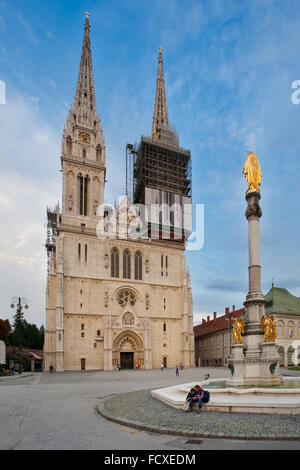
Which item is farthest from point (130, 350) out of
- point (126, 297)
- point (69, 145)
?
point (69, 145)

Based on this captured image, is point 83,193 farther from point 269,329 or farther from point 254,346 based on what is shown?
point 269,329

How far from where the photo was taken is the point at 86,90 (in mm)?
61906

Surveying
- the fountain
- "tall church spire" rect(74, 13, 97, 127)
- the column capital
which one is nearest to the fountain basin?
the fountain

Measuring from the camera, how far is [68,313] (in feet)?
147

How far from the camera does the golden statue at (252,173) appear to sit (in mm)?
18500

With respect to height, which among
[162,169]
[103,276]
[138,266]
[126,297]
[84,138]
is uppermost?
[84,138]

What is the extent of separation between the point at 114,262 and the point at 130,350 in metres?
11.7

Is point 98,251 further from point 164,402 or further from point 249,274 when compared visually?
point 164,402

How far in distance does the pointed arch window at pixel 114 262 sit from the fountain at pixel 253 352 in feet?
106

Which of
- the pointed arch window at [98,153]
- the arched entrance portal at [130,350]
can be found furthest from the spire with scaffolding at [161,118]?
the arched entrance portal at [130,350]

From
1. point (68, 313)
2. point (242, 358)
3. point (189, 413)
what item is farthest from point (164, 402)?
point (68, 313)

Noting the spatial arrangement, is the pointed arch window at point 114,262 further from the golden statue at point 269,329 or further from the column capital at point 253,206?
the golden statue at point 269,329

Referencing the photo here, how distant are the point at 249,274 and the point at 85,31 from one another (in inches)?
2606

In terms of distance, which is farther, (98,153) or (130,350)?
(98,153)
